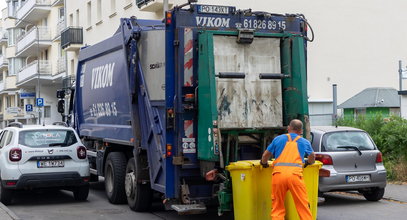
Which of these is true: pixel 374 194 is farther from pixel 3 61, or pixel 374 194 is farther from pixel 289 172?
pixel 3 61

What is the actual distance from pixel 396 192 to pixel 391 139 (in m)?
2.36

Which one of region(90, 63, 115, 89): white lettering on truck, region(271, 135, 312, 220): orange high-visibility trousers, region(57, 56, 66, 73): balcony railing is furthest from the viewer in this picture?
region(57, 56, 66, 73): balcony railing

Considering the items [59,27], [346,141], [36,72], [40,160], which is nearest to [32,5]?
[59,27]

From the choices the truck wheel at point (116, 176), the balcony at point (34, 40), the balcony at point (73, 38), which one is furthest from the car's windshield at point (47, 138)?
the balcony at point (34, 40)

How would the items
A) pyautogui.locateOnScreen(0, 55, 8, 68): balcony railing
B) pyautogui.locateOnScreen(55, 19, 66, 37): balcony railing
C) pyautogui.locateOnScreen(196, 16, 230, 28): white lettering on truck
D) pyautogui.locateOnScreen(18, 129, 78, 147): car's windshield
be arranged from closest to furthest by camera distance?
pyautogui.locateOnScreen(196, 16, 230, 28): white lettering on truck < pyautogui.locateOnScreen(18, 129, 78, 147): car's windshield < pyautogui.locateOnScreen(55, 19, 66, 37): balcony railing < pyautogui.locateOnScreen(0, 55, 8, 68): balcony railing

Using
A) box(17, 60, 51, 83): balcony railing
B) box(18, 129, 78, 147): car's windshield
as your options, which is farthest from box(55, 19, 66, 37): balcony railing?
box(18, 129, 78, 147): car's windshield

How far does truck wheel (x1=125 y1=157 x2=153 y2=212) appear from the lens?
10.8 metres

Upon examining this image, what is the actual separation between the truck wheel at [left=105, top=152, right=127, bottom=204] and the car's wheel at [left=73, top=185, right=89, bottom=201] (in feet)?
2.19

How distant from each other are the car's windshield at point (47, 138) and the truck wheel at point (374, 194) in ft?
19.7

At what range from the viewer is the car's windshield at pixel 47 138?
12.3 m

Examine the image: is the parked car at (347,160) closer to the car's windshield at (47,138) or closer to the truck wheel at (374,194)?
the truck wheel at (374,194)

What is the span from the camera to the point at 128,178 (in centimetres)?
1130

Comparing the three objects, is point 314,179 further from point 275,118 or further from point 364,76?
point 364,76

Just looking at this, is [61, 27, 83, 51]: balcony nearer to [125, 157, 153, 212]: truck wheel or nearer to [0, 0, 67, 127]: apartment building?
[0, 0, 67, 127]: apartment building
